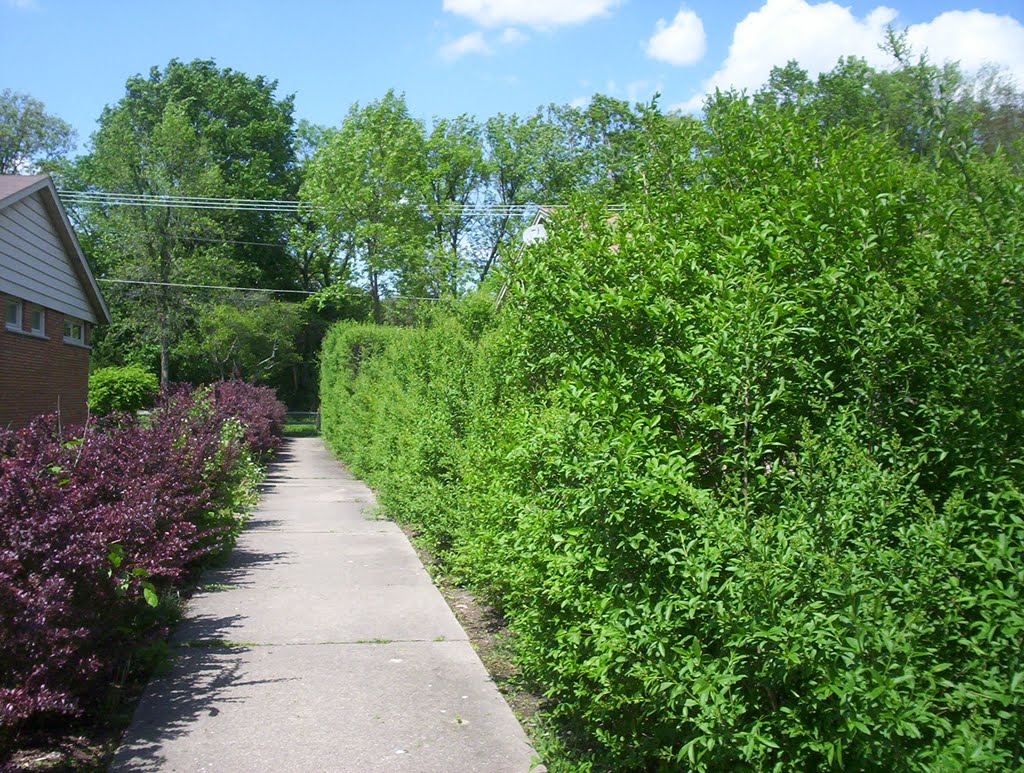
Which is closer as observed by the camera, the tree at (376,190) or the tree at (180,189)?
the tree at (180,189)

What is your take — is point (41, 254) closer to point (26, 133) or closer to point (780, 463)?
point (780, 463)

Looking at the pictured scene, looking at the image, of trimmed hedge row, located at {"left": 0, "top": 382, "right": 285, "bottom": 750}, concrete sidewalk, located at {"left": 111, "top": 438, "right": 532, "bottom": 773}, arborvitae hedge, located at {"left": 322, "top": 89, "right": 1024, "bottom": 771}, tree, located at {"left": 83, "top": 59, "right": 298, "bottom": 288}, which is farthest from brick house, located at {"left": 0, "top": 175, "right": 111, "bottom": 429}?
tree, located at {"left": 83, "top": 59, "right": 298, "bottom": 288}

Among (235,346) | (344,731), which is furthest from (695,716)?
(235,346)

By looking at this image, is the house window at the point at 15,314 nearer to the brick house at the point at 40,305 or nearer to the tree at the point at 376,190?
the brick house at the point at 40,305

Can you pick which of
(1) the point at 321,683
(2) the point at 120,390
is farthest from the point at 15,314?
(1) the point at 321,683

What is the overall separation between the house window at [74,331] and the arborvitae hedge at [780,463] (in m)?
17.7

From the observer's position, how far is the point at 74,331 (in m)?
20.1

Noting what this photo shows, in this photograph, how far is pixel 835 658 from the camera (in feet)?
7.52

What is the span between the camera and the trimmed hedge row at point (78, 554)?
371 cm

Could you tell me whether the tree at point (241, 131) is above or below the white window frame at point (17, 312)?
above

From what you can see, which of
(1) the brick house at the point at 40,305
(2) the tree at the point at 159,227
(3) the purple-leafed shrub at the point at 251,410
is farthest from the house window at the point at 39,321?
(2) the tree at the point at 159,227

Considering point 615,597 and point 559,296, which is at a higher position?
point 559,296

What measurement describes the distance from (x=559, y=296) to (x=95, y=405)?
22459mm

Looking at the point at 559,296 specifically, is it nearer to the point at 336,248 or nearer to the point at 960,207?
the point at 960,207
